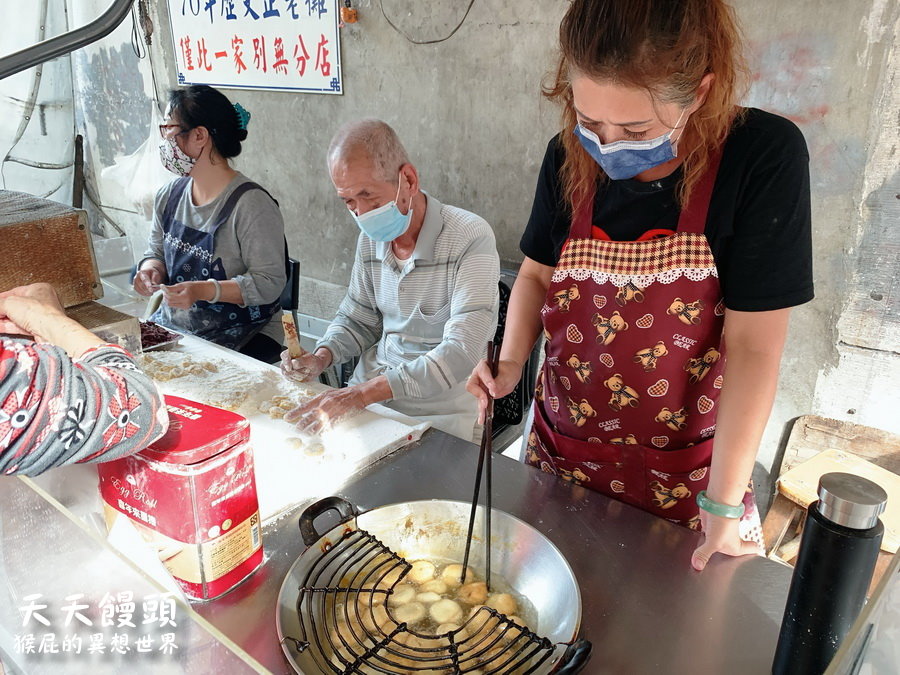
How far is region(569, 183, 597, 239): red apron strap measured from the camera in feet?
4.76

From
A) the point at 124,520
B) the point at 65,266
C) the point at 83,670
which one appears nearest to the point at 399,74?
the point at 65,266

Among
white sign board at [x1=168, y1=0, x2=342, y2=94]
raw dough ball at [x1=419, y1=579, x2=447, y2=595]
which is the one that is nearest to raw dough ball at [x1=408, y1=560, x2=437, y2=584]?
raw dough ball at [x1=419, y1=579, x2=447, y2=595]

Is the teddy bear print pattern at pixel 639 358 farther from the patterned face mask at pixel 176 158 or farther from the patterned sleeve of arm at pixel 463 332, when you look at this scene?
the patterned face mask at pixel 176 158

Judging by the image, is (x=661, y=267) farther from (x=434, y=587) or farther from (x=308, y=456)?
(x=308, y=456)

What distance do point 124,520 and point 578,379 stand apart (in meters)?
0.99


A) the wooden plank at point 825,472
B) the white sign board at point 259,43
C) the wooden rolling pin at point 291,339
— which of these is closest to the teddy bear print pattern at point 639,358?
the wooden rolling pin at point 291,339

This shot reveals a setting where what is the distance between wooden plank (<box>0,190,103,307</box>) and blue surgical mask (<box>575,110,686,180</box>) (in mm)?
1126

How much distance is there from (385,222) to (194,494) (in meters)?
1.41

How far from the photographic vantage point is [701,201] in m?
1.31

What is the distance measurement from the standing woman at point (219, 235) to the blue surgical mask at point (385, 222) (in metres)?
0.78

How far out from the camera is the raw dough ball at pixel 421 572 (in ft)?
3.84

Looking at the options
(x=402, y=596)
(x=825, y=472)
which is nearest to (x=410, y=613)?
(x=402, y=596)

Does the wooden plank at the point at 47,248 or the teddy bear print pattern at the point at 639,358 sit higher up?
the wooden plank at the point at 47,248

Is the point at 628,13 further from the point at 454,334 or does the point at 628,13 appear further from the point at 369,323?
the point at 369,323
